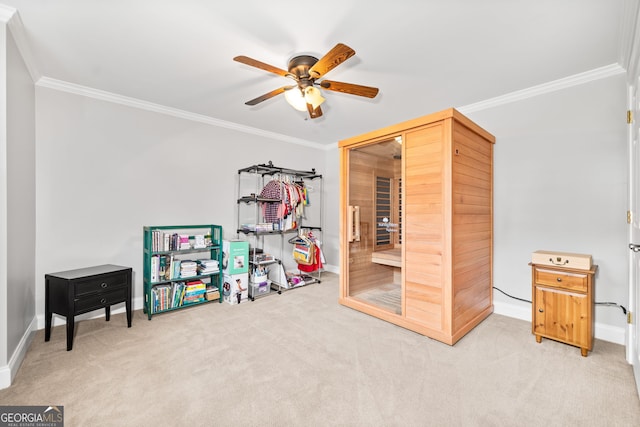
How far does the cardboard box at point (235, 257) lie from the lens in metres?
3.53

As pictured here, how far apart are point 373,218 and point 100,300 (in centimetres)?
304

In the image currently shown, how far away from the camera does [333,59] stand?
6.31ft

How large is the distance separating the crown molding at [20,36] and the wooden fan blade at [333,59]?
2.07m

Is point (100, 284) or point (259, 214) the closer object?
point (100, 284)

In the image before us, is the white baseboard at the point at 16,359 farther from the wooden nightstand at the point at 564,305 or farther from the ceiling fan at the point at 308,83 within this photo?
the wooden nightstand at the point at 564,305

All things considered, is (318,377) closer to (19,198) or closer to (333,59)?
(333,59)

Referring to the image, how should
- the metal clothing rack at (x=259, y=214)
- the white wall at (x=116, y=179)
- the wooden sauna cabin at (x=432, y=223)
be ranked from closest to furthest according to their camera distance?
the wooden sauna cabin at (x=432, y=223), the white wall at (x=116, y=179), the metal clothing rack at (x=259, y=214)

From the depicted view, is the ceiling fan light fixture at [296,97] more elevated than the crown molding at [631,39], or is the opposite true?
the crown molding at [631,39]

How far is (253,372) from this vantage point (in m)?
2.04

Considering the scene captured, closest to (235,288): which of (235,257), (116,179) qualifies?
(235,257)

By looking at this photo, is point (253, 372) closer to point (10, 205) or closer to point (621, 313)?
point (10, 205)

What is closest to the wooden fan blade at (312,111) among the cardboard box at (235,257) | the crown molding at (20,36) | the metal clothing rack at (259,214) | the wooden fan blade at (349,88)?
the wooden fan blade at (349,88)

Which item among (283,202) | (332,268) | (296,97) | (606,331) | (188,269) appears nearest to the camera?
(296,97)

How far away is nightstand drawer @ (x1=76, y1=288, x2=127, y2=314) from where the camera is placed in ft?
7.95
